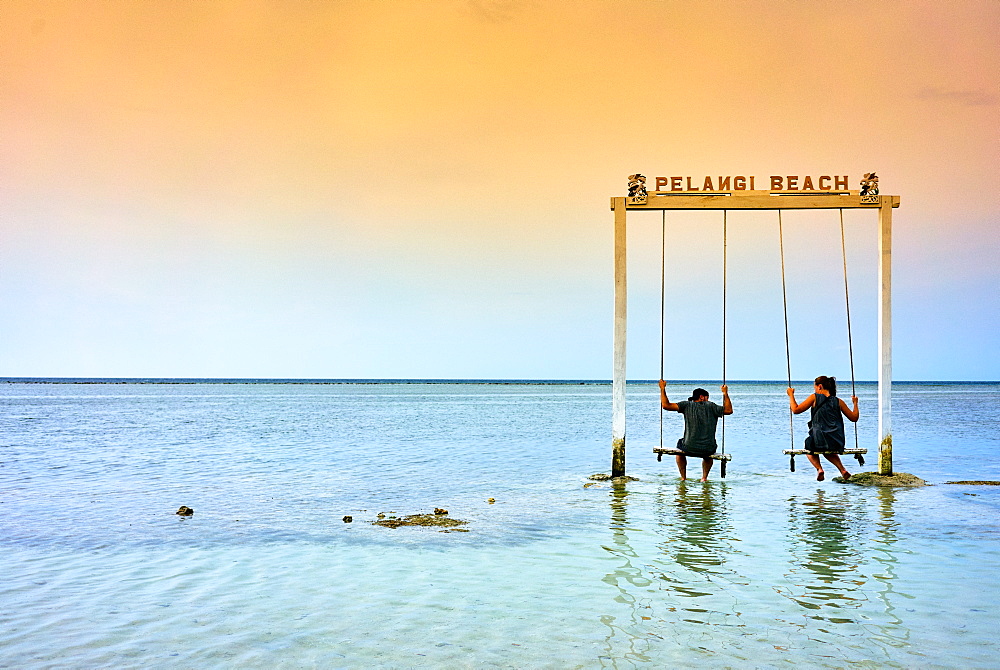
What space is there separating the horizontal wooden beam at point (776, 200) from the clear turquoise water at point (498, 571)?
18.0ft

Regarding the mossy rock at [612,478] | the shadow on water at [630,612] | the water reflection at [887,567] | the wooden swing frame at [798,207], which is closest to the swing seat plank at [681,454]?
the mossy rock at [612,478]

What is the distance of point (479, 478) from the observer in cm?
1731

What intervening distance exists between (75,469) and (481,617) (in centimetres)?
1569

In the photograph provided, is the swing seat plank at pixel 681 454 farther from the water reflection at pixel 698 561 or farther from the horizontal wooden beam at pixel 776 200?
the horizontal wooden beam at pixel 776 200

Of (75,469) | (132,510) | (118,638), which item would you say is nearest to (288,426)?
(75,469)

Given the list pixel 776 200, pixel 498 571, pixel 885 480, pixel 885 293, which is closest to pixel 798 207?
pixel 776 200

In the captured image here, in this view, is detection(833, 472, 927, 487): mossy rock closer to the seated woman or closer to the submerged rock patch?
the seated woman

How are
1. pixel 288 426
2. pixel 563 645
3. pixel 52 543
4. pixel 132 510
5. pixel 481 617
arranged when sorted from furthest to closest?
pixel 288 426 < pixel 132 510 < pixel 52 543 < pixel 481 617 < pixel 563 645

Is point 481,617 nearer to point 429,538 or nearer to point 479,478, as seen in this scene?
point 429,538

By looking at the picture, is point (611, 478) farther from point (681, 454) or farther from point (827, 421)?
point (827, 421)

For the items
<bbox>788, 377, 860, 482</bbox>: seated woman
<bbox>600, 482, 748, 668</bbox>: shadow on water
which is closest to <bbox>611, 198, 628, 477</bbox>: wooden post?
<bbox>600, 482, 748, 668</bbox>: shadow on water

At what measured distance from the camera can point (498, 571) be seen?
8.51 m

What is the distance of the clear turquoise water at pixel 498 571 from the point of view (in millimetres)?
5973

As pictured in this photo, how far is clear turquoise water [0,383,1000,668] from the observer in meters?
5.97
